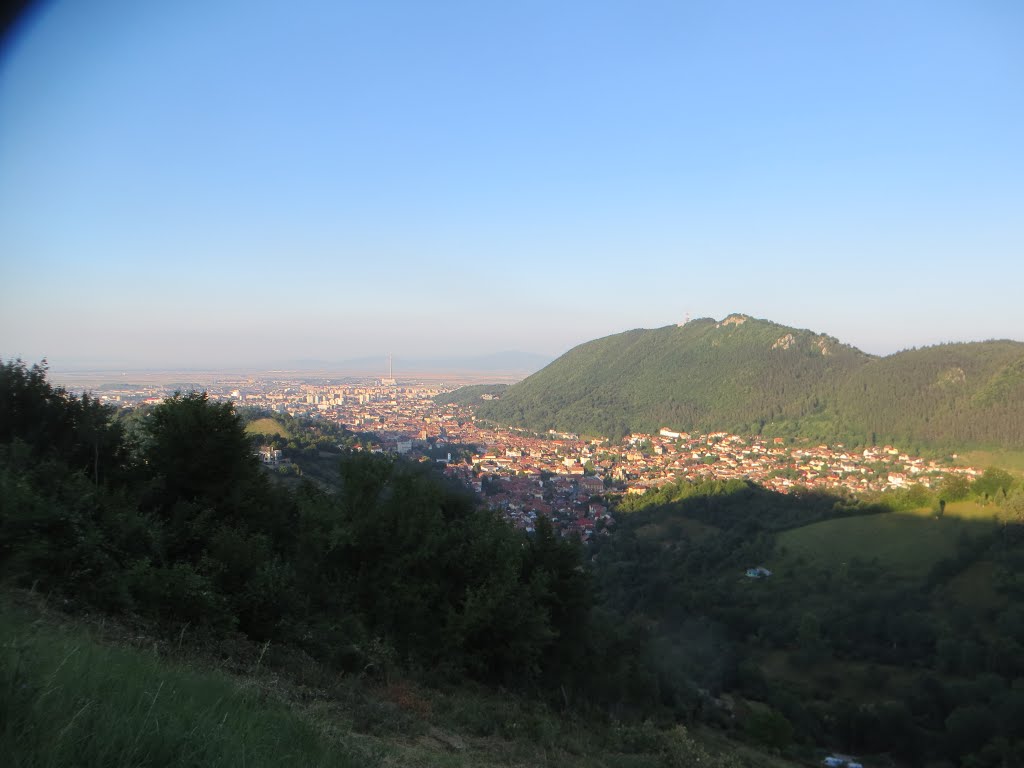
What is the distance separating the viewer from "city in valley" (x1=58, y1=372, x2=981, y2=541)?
42.4 m

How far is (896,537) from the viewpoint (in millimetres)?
32594

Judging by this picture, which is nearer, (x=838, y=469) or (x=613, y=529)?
(x=613, y=529)

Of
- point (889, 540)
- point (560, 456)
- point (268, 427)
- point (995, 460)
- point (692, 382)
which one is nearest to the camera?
point (889, 540)

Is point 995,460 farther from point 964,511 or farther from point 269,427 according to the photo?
point 269,427

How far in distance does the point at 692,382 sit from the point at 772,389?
12.7m

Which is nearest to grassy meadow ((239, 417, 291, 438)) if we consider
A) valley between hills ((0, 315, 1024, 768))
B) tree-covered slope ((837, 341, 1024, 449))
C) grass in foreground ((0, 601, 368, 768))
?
valley between hills ((0, 315, 1024, 768))

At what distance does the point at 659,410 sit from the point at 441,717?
291 feet

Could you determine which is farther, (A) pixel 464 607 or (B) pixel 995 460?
(B) pixel 995 460

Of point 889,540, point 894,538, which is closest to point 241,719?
point 889,540

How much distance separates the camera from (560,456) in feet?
211

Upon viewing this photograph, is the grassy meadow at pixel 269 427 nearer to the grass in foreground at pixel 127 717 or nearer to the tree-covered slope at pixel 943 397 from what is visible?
the grass in foreground at pixel 127 717

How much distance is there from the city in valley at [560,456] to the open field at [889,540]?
459 inches

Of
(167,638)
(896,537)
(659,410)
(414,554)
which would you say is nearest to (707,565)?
(896,537)

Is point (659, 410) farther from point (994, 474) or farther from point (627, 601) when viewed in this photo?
point (627, 601)
